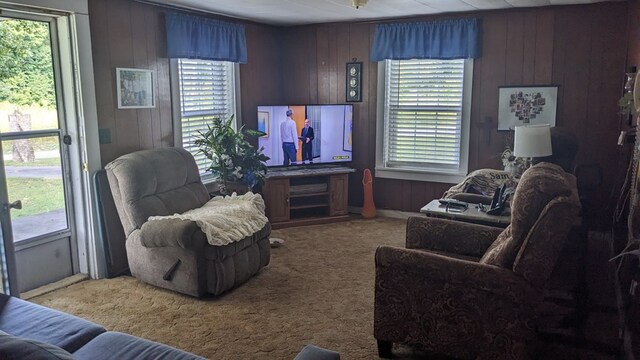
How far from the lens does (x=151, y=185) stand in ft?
12.9

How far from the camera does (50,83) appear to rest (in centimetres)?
380

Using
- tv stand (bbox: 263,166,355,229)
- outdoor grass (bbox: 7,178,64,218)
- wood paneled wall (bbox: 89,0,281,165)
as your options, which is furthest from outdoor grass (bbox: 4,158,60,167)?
tv stand (bbox: 263,166,355,229)

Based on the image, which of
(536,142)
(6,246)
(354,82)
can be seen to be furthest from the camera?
(354,82)

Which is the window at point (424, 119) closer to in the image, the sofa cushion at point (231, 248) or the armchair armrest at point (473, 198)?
the armchair armrest at point (473, 198)

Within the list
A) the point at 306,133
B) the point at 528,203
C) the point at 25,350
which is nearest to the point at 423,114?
the point at 306,133

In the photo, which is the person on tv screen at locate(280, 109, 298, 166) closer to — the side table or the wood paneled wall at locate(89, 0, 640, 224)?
the wood paneled wall at locate(89, 0, 640, 224)

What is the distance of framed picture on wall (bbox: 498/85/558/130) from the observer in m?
5.02

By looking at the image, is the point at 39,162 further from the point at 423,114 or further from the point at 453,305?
the point at 423,114

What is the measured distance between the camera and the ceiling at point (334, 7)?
4.58 meters

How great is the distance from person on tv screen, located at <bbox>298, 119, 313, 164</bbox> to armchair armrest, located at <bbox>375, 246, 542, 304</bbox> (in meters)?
3.18

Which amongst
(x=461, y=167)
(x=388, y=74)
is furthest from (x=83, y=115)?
(x=461, y=167)

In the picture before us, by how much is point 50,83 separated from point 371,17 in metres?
3.31

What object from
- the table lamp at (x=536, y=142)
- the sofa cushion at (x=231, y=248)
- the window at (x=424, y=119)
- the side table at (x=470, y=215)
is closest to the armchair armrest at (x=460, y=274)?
the side table at (x=470, y=215)

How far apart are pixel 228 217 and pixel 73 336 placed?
5.99 ft
